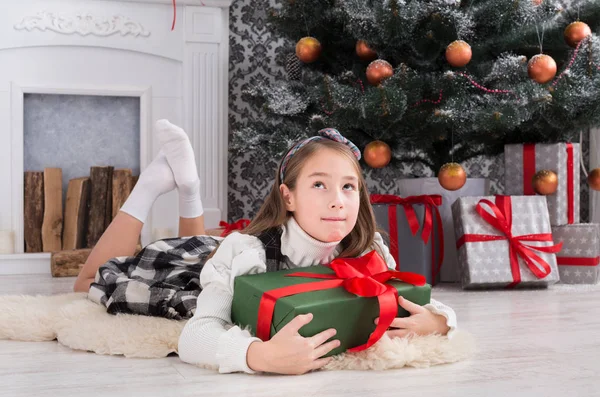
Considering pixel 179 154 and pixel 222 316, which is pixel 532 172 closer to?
pixel 179 154

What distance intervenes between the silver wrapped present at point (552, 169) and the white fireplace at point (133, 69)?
1.39 meters

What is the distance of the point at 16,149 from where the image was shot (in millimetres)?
3133

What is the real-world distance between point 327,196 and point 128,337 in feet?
1.66

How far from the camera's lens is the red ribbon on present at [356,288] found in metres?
1.21

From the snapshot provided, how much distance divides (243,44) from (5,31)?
1.10 metres

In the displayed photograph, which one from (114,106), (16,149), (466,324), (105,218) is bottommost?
(466,324)

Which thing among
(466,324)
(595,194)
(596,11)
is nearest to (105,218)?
(466,324)

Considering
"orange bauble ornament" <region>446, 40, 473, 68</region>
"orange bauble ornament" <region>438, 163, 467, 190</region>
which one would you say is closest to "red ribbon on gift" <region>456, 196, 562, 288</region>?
"orange bauble ornament" <region>438, 163, 467, 190</region>

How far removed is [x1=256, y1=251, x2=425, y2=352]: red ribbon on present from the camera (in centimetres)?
121

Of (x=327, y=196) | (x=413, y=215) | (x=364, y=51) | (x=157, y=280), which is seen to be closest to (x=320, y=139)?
(x=327, y=196)

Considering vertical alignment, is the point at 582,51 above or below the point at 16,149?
above

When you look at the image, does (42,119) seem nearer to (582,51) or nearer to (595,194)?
(582,51)

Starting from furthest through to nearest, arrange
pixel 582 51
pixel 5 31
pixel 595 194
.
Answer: pixel 595 194
pixel 5 31
pixel 582 51

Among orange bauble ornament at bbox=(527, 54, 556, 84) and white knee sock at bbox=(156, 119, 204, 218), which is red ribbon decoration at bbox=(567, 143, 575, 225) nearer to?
orange bauble ornament at bbox=(527, 54, 556, 84)
